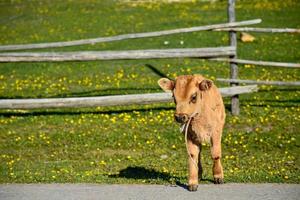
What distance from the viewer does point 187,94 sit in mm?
5926

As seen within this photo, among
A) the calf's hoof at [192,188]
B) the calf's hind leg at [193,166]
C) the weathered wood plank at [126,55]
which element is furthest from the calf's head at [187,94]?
the weathered wood plank at [126,55]

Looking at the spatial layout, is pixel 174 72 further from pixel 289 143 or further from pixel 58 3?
pixel 58 3

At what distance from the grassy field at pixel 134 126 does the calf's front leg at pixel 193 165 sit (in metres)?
0.50

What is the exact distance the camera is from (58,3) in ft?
96.3

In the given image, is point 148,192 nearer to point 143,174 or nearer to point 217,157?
point 217,157

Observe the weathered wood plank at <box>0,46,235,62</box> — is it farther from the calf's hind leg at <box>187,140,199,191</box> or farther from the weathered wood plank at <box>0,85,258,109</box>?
the calf's hind leg at <box>187,140,199,191</box>

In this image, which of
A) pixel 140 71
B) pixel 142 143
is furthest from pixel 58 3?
pixel 142 143

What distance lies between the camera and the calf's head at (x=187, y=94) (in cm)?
591

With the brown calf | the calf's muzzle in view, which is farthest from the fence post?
the calf's muzzle

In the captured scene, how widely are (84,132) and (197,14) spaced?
49.3 ft

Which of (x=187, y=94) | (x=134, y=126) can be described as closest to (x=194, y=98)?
(x=187, y=94)

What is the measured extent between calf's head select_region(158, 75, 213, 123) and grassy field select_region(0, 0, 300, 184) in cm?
Result: 115

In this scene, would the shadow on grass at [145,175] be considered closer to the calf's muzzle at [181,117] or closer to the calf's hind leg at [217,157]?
the calf's hind leg at [217,157]

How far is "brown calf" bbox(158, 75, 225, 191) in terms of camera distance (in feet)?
19.5
